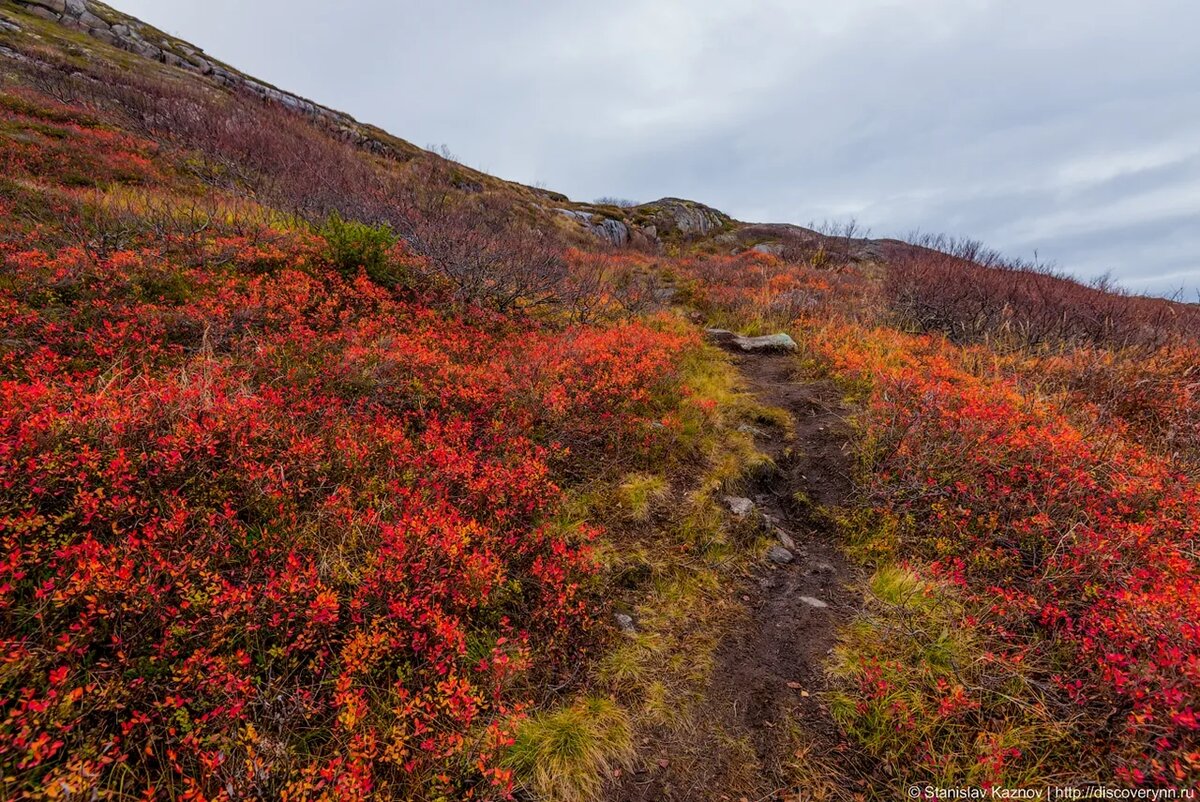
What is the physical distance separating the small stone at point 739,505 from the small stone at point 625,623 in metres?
2.04

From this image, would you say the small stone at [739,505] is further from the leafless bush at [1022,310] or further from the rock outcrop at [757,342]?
the leafless bush at [1022,310]

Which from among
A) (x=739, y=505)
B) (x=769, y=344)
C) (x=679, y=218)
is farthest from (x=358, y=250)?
(x=679, y=218)

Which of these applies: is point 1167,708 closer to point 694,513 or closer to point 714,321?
point 694,513

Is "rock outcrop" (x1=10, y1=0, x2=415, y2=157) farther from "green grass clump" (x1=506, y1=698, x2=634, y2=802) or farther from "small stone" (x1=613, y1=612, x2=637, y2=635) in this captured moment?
"green grass clump" (x1=506, y1=698, x2=634, y2=802)

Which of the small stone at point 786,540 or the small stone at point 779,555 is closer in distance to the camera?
the small stone at point 779,555

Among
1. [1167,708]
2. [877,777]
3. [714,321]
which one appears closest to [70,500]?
[877,777]

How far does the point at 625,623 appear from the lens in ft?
13.1

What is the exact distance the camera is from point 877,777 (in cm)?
292

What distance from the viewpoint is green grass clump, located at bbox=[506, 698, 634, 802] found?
280 centimetres

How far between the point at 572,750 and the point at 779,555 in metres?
2.98

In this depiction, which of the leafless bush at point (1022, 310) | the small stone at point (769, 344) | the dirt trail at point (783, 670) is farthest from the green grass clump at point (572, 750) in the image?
the leafless bush at point (1022, 310)

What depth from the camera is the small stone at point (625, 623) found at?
12.9 feet

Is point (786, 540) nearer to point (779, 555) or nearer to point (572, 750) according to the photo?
point (779, 555)

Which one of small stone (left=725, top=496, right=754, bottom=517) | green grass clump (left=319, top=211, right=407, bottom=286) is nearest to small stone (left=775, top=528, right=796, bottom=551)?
small stone (left=725, top=496, right=754, bottom=517)
